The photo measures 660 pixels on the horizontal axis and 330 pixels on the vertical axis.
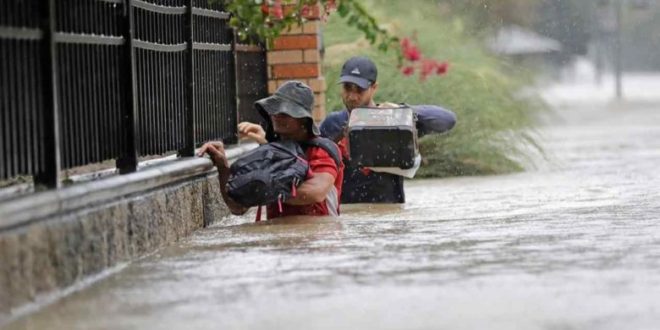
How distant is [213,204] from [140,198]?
247cm

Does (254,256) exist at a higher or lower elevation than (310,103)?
lower

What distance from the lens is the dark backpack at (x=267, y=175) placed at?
10.8 metres

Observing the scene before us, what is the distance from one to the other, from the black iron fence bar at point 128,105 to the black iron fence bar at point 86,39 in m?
0.08

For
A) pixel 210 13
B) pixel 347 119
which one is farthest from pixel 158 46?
pixel 347 119

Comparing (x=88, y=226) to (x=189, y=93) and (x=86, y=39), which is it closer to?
(x=86, y=39)

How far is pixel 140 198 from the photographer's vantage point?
976cm

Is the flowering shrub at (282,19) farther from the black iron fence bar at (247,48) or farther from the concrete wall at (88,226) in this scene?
the black iron fence bar at (247,48)

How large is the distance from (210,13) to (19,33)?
5.00m

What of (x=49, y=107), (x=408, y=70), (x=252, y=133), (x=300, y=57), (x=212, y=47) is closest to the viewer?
(x=49, y=107)

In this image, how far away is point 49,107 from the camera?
27.8ft

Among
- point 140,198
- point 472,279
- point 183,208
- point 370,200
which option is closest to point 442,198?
point 370,200

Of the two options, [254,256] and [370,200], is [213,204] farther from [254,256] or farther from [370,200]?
[254,256]

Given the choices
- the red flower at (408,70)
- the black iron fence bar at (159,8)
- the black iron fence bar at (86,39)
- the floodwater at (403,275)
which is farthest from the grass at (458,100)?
the black iron fence bar at (86,39)

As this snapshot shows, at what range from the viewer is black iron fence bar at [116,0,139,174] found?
10047 mm
